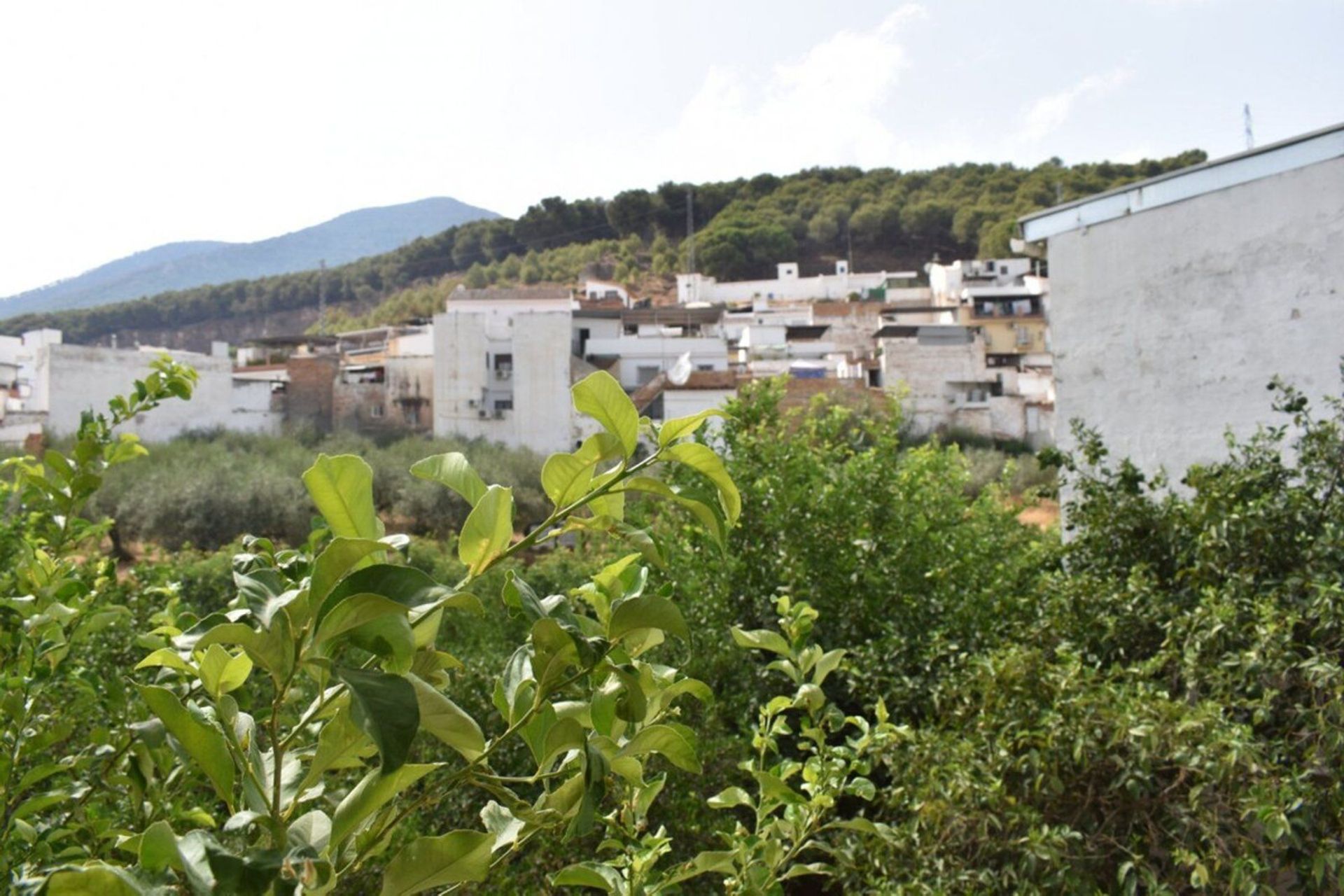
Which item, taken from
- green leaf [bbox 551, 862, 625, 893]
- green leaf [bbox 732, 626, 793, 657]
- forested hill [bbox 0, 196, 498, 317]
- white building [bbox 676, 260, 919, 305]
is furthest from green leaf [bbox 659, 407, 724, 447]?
forested hill [bbox 0, 196, 498, 317]

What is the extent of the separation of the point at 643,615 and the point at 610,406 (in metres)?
0.20

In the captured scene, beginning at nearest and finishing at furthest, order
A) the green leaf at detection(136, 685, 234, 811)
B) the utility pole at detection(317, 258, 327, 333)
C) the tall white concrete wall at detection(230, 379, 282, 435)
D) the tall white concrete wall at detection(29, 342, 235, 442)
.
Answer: the green leaf at detection(136, 685, 234, 811) → the tall white concrete wall at detection(29, 342, 235, 442) → the tall white concrete wall at detection(230, 379, 282, 435) → the utility pole at detection(317, 258, 327, 333)

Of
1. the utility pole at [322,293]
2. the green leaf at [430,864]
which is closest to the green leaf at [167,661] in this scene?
the green leaf at [430,864]

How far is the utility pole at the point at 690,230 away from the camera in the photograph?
55.1m

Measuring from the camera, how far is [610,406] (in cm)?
103

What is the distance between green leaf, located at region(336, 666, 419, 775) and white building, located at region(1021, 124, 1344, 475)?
22.4ft

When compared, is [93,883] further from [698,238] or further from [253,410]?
[698,238]

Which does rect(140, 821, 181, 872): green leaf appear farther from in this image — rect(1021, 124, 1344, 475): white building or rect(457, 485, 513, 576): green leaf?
rect(1021, 124, 1344, 475): white building

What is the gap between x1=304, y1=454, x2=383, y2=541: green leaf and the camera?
94cm

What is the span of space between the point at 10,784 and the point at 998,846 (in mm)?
2327

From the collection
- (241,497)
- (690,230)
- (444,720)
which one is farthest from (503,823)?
(690,230)

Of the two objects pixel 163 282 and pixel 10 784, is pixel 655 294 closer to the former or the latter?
pixel 10 784

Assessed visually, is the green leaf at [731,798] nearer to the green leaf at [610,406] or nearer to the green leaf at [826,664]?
the green leaf at [826,664]

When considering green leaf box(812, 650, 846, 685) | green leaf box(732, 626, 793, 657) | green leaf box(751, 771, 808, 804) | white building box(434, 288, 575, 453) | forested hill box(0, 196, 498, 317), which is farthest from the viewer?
forested hill box(0, 196, 498, 317)
